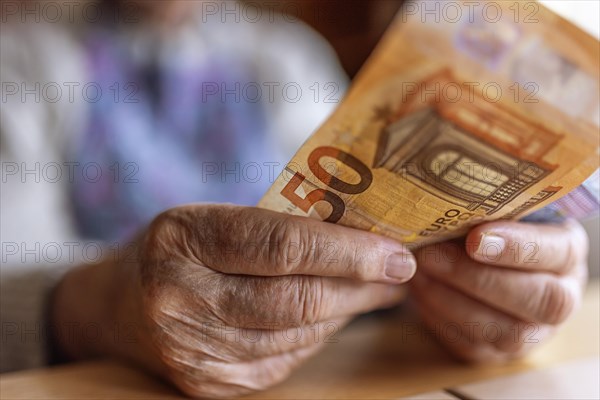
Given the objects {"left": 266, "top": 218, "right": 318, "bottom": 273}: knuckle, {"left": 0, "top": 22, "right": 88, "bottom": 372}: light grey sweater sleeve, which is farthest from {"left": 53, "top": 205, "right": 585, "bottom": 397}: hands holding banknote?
{"left": 0, "top": 22, "right": 88, "bottom": 372}: light grey sweater sleeve

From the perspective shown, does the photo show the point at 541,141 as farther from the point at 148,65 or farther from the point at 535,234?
the point at 148,65

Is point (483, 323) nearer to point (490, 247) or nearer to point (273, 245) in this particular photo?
point (490, 247)

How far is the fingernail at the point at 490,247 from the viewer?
0.55 meters

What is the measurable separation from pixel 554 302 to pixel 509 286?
0.19 ft

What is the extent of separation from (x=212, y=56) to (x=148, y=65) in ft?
0.48

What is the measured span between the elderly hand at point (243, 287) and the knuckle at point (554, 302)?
0.18 metres

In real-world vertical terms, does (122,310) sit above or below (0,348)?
above

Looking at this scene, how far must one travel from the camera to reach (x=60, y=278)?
0.83 m

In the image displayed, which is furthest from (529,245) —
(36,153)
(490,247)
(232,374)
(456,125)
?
(36,153)

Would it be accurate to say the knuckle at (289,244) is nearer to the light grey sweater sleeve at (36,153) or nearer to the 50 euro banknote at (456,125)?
the 50 euro banknote at (456,125)

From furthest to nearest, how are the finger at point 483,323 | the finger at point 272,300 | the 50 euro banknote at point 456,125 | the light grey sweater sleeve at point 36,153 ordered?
1. the light grey sweater sleeve at point 36,153
2. the finger at point 483,323
3. the finger at point 272,300
4. the 50 euro banknote at point 456,125

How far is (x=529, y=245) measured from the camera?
22.6 inches

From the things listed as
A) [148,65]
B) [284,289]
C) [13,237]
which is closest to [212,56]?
[148,65]

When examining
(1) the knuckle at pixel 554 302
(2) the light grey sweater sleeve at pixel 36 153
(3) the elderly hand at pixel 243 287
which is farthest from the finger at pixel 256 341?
(2) the light grey sweater sleeve at pixel 36 153
